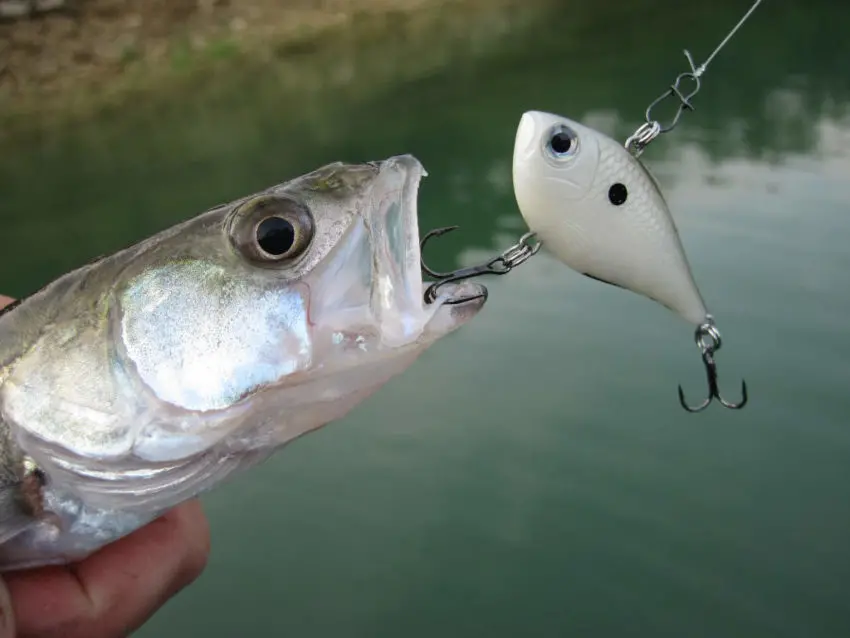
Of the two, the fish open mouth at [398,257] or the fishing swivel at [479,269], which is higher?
the fish open mouth at [398,257]

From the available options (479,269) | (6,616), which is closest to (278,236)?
(479,269)

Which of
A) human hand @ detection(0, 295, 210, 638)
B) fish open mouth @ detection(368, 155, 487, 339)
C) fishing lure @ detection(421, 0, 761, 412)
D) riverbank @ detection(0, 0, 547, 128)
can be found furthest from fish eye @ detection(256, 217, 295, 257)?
riverbank @ detection(0, 0, 547, 128)

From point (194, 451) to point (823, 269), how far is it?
541cm

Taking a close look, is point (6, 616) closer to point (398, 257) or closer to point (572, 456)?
point (398, 257)

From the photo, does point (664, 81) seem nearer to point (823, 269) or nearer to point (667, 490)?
point (823, 269)

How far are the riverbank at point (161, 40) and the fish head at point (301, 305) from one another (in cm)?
972

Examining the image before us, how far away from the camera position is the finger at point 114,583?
5.71 feet

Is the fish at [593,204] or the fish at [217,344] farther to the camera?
the fish at [593,204]

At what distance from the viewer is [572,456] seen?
4555 mm

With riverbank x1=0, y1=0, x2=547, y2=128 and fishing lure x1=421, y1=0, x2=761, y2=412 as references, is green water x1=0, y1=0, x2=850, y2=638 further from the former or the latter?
riverbank x1=0, y1=0, x2=547, y2=128

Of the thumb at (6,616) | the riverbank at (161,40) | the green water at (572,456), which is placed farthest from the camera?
the riverbank at (161,40)

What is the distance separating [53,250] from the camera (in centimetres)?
773

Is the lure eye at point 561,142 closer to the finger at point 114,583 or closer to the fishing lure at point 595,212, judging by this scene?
the fishing lure at point 595,212

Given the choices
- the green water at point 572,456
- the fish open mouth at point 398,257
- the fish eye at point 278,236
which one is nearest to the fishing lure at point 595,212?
the fish open mouth at point 398,257
